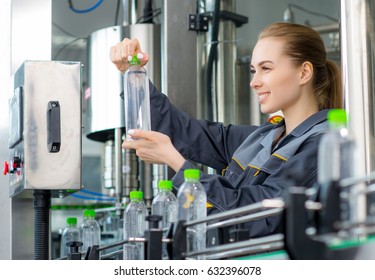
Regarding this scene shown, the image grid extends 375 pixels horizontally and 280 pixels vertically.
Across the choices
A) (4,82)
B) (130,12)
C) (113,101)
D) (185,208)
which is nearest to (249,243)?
(185,208)

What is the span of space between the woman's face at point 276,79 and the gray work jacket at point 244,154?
0.11m

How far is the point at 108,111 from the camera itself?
3.88m

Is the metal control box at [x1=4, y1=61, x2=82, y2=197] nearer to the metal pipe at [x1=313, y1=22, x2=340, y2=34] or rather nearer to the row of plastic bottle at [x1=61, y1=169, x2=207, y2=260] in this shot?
the row of plastic bottle at [x1=61, y1=169, x2=207, y2=260]

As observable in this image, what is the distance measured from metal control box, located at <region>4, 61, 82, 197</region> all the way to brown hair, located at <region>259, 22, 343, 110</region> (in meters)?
0.73

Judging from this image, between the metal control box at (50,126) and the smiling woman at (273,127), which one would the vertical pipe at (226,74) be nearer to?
the smiling woman at (273,127)

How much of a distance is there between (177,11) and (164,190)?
3.48 feet

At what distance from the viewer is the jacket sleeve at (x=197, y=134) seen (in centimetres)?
290

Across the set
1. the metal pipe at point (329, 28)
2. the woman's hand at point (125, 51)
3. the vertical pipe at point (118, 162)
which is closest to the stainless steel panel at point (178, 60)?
the woman's hand at point (125, 51)

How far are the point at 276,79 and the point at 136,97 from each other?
0.53 m

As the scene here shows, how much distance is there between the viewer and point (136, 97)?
9.24ft

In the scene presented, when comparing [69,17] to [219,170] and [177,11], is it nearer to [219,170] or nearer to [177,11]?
[177,11]

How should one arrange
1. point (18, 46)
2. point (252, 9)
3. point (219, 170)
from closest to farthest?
point (219, 170) → point (18, 46) → point (252, 9)

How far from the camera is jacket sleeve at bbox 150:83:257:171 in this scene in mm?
2904
